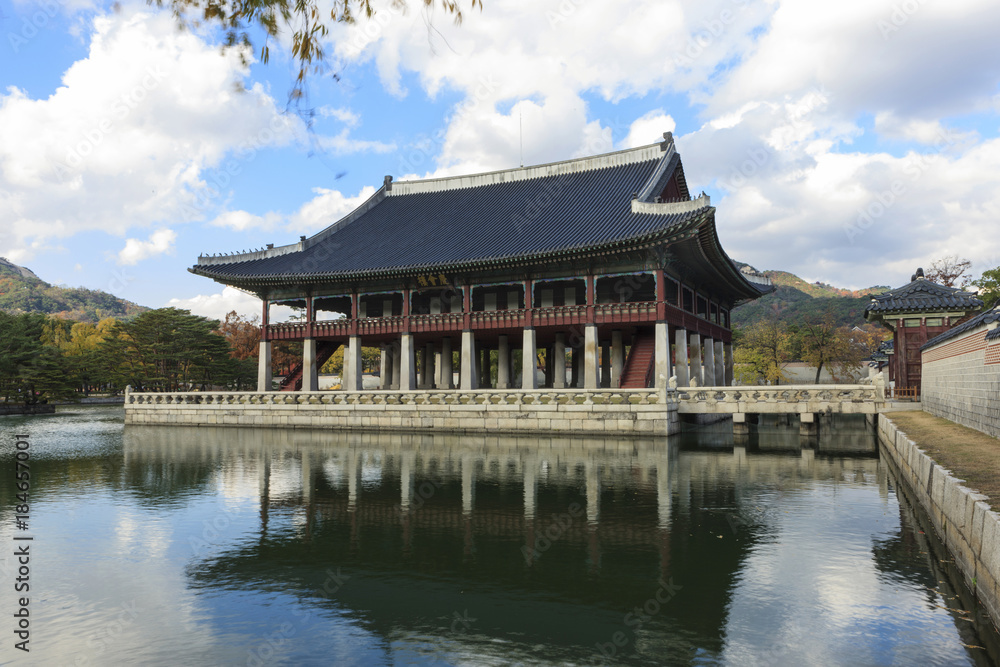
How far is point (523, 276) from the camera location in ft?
112

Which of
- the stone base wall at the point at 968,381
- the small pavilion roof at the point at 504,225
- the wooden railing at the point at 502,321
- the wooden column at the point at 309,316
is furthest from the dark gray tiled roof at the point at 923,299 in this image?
the wooden column at the point at 309,316

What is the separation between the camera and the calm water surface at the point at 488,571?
250 inches

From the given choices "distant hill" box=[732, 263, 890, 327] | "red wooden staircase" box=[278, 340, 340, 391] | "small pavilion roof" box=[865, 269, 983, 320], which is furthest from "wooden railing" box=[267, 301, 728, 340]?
"distant hill" box=[732, 263, 890, 327]

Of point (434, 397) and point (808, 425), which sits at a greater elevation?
point (434, 397)

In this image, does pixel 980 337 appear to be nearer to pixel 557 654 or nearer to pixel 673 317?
pixel 557 654

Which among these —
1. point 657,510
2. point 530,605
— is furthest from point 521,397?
point 530,605

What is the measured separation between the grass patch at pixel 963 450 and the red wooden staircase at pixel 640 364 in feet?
38.2

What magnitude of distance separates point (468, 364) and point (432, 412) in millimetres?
5119

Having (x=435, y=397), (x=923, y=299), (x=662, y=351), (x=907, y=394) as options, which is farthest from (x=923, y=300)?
(x=435, y=397)

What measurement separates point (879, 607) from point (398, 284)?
32013 millimetres

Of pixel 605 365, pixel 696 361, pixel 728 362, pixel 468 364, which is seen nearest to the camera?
pixel 468 364

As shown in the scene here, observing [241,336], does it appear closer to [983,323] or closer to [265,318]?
[265,318]

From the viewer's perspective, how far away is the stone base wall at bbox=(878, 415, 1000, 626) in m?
6.38

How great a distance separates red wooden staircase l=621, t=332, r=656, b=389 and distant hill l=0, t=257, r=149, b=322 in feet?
427
